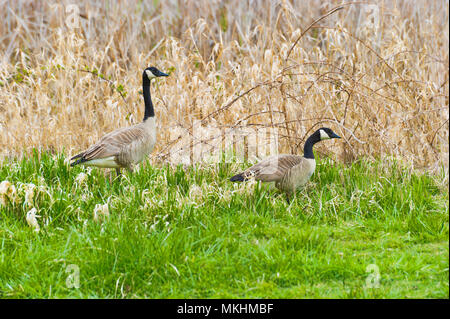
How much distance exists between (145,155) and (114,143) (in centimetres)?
41

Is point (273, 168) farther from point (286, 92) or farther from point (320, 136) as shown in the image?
point (286, 92)

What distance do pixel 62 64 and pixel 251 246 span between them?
13.6 feet

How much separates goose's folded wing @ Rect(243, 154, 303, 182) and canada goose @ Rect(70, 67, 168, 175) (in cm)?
137

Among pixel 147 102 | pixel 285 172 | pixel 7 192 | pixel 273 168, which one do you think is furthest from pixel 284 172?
pixel 7 192

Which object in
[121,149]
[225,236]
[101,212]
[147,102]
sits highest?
[147,102]

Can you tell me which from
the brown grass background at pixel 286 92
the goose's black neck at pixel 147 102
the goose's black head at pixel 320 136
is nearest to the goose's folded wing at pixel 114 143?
the goose's black neck at pixel 147 102

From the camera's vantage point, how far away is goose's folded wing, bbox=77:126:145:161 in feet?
18.9

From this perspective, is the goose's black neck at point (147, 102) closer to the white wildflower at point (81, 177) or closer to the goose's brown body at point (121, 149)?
the goose's brown body at point (121, 149)

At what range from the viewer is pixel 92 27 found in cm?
941

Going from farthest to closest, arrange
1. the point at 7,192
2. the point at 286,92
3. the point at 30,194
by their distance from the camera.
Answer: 1. the point at 286,92
2. the point at 7,192
3. the point at 30,194

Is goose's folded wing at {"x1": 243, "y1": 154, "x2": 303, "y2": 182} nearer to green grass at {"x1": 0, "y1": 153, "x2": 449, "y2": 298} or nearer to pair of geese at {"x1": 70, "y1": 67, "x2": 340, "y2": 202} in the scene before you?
pair of geese at {"x1": 70, "y1": 67, "x2": 340, "y2": 202}

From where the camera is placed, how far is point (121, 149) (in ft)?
19.2
